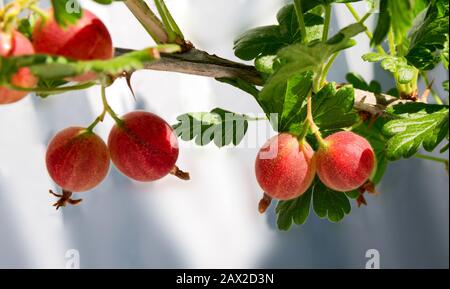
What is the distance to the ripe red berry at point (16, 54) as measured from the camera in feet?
1.26

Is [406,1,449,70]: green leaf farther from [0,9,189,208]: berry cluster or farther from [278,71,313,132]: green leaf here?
[0,9,189,208]: berry cluster

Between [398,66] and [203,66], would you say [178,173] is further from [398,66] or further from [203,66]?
[398,66]

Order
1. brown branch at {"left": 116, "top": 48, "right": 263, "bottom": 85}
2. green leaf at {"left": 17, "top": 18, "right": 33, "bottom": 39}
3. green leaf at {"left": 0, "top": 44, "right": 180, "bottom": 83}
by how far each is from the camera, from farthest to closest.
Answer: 1. brown branch at {"left": 116, "top": 48, "right": 263, "bottom": 85}
2. green leaf at {"left": 17, "top": 18, "right": 33, "bottom": 39}
3. green leaf at {"left": 0, "top": 44, "right": 180, "bottom": 83}

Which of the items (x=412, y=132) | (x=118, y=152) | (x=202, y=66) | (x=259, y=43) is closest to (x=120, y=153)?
(x=118, y=152)

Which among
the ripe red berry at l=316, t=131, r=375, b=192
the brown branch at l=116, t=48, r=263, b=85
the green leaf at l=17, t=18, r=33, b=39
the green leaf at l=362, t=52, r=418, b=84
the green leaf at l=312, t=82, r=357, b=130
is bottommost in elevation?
the ripe red berry at l=316, t=131, r=375, b=192

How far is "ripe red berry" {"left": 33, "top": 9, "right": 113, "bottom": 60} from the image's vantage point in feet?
1.34

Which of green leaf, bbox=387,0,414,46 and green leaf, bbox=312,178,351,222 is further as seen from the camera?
green leaf, bbox=312,178,351,222

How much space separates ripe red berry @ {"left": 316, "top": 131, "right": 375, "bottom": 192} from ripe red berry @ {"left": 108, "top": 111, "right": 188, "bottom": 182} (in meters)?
0.15

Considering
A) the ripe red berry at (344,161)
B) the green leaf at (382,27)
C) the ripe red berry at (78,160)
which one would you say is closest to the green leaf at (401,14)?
the green leaf at (382,27)

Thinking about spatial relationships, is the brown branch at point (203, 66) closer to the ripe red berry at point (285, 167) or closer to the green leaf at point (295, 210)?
the ripe red berry at point (285, 167)

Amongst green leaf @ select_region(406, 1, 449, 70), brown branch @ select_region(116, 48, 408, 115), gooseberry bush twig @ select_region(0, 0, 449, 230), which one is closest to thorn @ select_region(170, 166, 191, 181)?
gooseberry bush twig @ select_region(0, 0, 449, 230)
